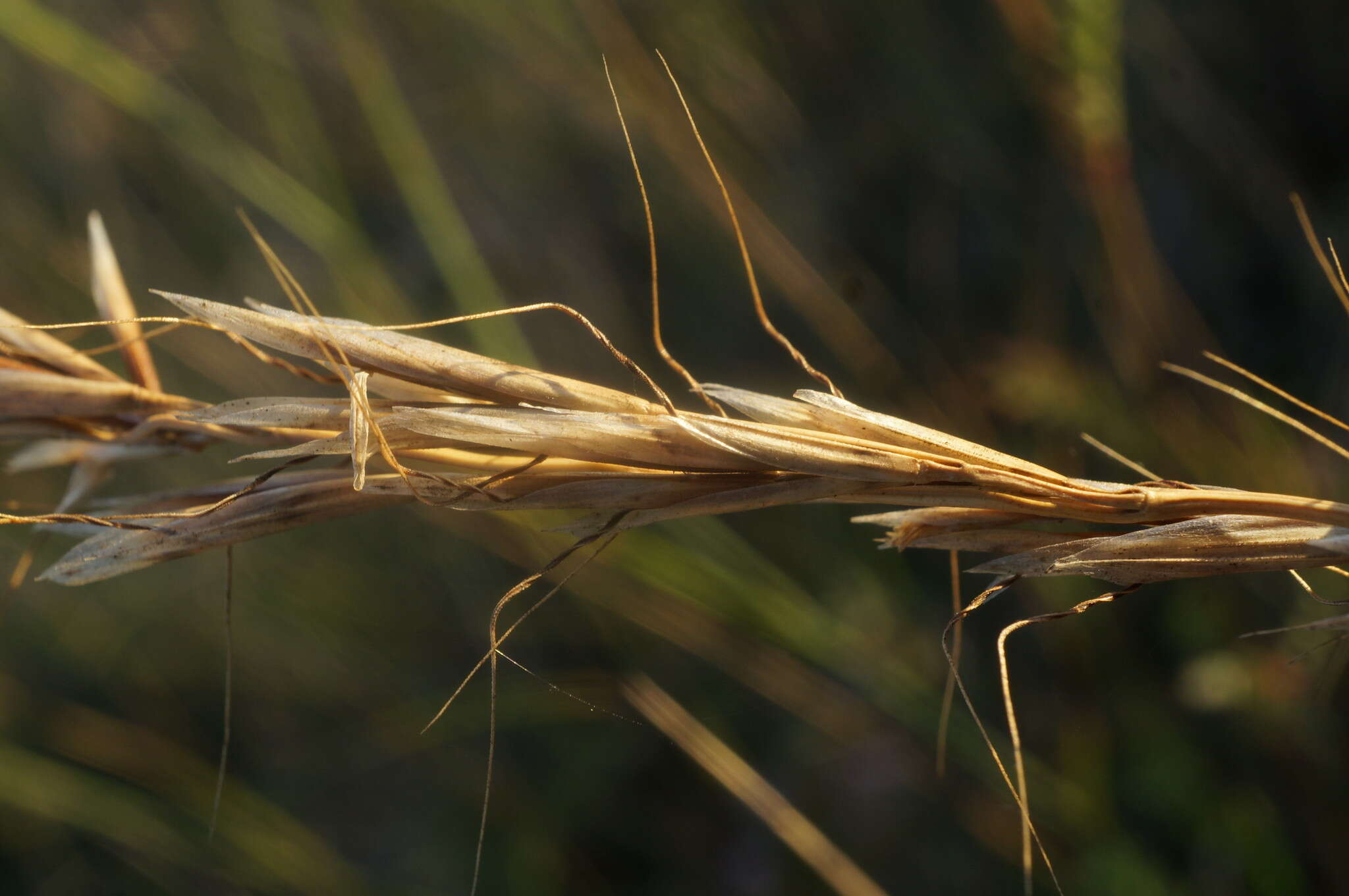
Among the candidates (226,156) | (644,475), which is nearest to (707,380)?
(226,156)

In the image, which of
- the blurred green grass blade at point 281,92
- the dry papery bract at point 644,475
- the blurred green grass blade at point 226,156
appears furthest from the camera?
the blurred green grass blade at point 281,92

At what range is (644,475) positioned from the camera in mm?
263

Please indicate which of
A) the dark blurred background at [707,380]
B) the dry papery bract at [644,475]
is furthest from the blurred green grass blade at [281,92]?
the dry papery bract at [644,475]

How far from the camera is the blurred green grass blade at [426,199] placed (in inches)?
25.2

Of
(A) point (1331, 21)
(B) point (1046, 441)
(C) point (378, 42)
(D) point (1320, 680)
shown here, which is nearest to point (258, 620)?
(C) point (378, 42)

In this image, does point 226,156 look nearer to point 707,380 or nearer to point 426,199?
point 426,199

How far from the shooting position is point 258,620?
0.87 metres

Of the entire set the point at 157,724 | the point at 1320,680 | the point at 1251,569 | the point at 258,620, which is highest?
the point at 1251,569

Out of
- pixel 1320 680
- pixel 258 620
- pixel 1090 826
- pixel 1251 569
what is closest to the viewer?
pixel 1251 569

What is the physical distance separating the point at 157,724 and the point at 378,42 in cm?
81

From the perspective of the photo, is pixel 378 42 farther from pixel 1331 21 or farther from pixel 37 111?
pixel 1331 21

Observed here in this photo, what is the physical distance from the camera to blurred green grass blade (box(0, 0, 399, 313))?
600 millimetres

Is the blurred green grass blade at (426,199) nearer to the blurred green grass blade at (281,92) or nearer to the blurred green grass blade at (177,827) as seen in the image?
the blurred green grass blade at (281,92)

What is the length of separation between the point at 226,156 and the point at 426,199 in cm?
17
